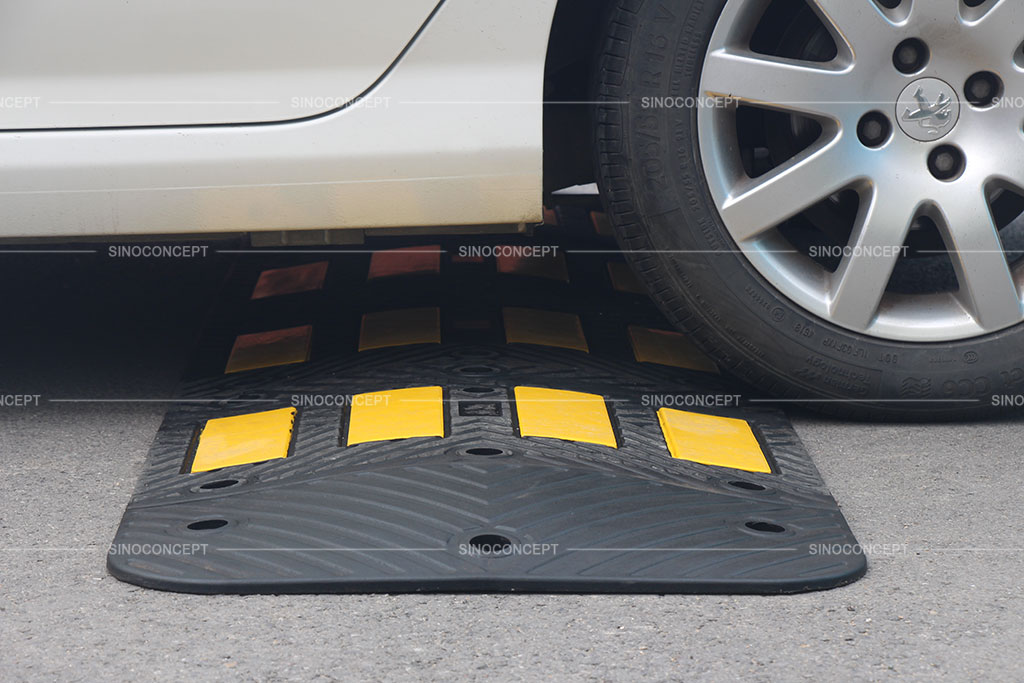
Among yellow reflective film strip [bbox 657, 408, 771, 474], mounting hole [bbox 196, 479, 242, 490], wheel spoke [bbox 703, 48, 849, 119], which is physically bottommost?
mounting hole [bbox 196, 479, 242, 490]

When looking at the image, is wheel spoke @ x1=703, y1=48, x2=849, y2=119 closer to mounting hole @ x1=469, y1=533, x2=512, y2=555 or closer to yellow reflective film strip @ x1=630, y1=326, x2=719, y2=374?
yellow reflective film strip @ x1=630, y1=326, x2=719, y2=374

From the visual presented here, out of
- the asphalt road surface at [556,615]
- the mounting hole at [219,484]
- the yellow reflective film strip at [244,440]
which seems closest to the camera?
the asphalt road surface at [556,615]

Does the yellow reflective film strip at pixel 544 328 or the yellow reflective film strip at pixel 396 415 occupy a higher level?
the yellow reflective film strip at pixel 544 328

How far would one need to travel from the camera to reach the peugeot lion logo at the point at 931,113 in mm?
2334

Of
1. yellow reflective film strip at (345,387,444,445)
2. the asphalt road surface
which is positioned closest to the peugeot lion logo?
the asphalt road surface

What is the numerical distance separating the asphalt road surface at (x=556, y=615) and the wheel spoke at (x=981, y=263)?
0.29 metres

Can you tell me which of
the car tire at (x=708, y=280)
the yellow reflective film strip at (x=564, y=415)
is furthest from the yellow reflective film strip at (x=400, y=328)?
the car tire at (x=708, y=280)

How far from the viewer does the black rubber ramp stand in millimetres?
1839

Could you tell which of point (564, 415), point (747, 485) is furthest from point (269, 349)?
point (747, 485)

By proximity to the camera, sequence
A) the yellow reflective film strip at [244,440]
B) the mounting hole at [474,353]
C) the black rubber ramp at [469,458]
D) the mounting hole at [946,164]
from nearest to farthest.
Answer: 1. the black rubber ramp at [469,458]
2. the yellow reflective film strip at [244,440]
3. the mounting hole at [946,164]
4. the mounting hole at [474,353]

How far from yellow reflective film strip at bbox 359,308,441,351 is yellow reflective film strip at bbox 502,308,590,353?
182 mm

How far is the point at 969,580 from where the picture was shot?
1856mm

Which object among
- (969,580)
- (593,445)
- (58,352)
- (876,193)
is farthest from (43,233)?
(969,580)

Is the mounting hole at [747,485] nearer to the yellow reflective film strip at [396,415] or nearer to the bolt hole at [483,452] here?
the bolt hole at [483,452]
